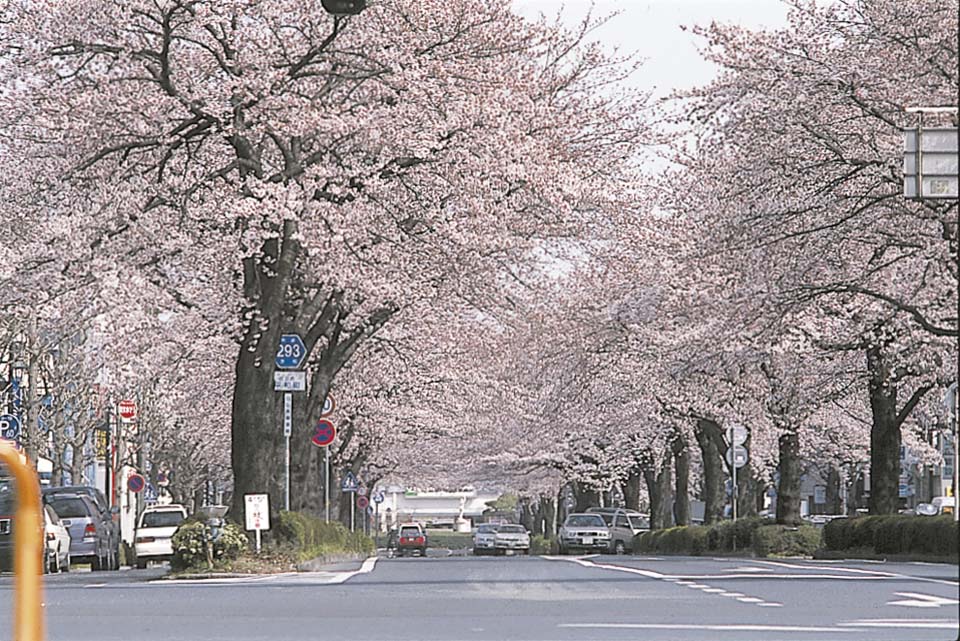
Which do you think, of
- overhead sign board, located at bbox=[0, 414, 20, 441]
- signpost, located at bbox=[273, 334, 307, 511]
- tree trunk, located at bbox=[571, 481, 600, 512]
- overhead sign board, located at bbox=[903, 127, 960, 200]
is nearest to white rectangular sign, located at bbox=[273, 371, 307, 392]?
signpost, located at bbox=[273, 334, 307, 511]

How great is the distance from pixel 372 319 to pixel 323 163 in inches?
324

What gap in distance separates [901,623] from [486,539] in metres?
53.1

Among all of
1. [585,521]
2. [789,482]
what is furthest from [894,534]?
[585,521]

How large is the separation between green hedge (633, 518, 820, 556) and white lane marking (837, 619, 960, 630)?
2736 cm

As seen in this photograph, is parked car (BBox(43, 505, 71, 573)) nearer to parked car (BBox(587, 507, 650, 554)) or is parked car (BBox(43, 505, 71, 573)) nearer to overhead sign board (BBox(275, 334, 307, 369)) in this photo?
overhead sign board (BBox(275, 334, 307, 369))

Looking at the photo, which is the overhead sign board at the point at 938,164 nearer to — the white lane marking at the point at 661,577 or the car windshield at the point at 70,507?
the white lane marking at the point at 661,577

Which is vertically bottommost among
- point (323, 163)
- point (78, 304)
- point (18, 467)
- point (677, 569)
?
point (677, 569)

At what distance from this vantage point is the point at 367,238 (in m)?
31.1

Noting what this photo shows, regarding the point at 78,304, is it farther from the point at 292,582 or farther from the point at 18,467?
the point at 18,467

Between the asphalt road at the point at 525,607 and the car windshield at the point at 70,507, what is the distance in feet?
43.6

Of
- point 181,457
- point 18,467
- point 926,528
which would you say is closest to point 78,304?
point 926,528

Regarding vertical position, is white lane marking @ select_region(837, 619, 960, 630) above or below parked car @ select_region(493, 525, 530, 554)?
above

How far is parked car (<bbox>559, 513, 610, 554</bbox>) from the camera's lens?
58.7 metres

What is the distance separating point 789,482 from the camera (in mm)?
43812
